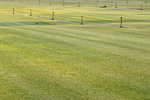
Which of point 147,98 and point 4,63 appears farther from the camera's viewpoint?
point 4,63

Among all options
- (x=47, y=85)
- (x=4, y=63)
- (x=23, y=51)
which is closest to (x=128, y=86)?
(x=47, y=85)

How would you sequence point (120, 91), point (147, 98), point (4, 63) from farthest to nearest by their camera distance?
point (4, 63) < point (120, 91) < point (147, 98)

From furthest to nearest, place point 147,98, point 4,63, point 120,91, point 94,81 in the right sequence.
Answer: point 4,63, point 94,81, point 120,91, point 147,98

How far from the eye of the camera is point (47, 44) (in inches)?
746

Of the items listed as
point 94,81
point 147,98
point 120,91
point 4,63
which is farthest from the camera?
point 4,63

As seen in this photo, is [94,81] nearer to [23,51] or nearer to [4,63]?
[4,63]

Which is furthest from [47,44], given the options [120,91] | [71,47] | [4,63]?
[120,91]

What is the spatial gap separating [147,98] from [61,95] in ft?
7.82

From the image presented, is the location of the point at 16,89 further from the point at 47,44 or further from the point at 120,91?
the point at 47,44

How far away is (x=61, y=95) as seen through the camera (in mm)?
9328

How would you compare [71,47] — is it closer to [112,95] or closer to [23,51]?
[23,51]

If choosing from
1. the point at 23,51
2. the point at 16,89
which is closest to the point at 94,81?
the point at 16,89

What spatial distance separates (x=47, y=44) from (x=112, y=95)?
10082mm

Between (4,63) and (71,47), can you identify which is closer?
(4,63)
